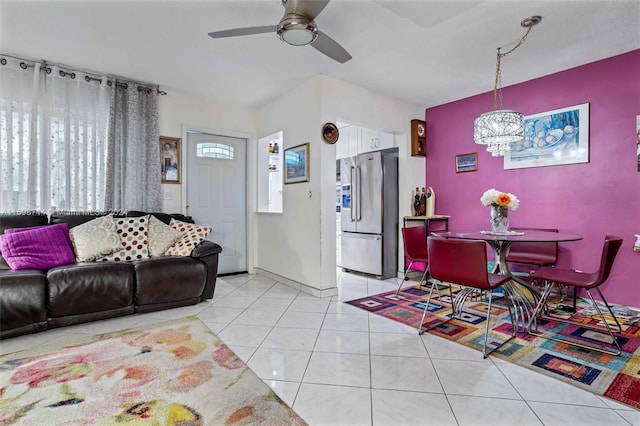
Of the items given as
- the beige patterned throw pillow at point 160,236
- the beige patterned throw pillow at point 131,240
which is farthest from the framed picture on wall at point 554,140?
the beige patterned throw pillow at point 131,240

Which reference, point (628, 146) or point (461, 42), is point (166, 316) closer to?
point (461, 42)

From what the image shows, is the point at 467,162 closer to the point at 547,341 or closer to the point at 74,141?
the point at 547,341

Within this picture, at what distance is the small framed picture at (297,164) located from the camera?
3.75 meters

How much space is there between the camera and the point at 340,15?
2.41m

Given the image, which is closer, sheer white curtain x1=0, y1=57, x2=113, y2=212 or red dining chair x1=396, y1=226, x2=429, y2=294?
sheer white curtain x1=0, y1=57, x2=113, y2=212

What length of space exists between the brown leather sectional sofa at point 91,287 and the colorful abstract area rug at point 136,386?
1.24 feet

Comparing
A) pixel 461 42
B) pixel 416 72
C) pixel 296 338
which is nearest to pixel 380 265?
pixel 296 338

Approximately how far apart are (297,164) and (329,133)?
608 millimetres

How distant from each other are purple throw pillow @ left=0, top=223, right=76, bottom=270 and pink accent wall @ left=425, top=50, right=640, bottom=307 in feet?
15.2

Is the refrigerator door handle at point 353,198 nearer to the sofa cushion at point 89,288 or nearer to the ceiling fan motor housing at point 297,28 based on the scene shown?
the ceiling fan motor housing at point 297,28

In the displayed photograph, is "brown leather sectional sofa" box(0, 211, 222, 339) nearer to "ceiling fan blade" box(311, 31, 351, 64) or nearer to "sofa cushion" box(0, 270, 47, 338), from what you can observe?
"sofa cushion" box(0, 270, 47, 338)

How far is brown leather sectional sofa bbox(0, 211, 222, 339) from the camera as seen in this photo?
7.82 ft

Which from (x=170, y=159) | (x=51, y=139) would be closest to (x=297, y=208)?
(x=170, y=159)

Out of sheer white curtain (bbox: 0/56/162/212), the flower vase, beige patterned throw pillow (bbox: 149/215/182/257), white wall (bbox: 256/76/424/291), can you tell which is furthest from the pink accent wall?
sheer white curtain (bbox: 0/56/162/212)
